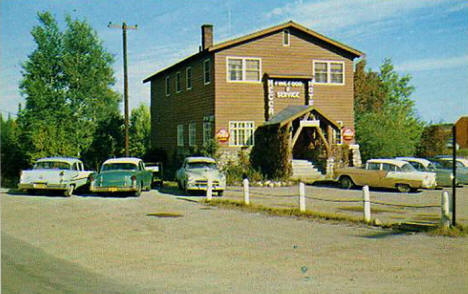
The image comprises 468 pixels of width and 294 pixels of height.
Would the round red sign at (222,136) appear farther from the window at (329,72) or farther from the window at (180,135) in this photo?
the window at (329,72)

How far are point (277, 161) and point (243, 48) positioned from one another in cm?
726

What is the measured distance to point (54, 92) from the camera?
157 ft

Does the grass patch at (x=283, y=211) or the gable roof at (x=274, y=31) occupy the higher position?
the gable roof at (x=274, y=31)

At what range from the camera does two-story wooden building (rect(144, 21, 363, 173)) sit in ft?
94.3

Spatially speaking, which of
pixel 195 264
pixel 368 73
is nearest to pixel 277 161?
pixel 195 264

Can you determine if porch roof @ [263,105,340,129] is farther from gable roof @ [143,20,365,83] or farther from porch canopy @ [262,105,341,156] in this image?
gable roof @ [143,20,365,83]

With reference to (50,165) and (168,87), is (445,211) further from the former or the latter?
(168,87)

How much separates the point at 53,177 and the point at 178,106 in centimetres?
1582

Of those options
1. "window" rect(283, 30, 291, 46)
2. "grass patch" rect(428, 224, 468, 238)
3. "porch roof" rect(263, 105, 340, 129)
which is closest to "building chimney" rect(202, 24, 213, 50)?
"window" rect(283, 30, 291, 46)

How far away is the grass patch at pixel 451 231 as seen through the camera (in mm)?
10969

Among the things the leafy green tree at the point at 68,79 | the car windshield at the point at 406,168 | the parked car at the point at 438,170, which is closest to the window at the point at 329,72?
the parked car at the point at 438,170

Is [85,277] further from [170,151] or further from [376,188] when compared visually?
[170,151]

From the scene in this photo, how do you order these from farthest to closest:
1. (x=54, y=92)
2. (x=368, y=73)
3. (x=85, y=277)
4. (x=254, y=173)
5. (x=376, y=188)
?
(x=368, y=73), (x=54, y=92), (x=254, y=173), (x=376, y=188), (x=85, y=277)

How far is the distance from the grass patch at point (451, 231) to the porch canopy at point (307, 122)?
16003mm
